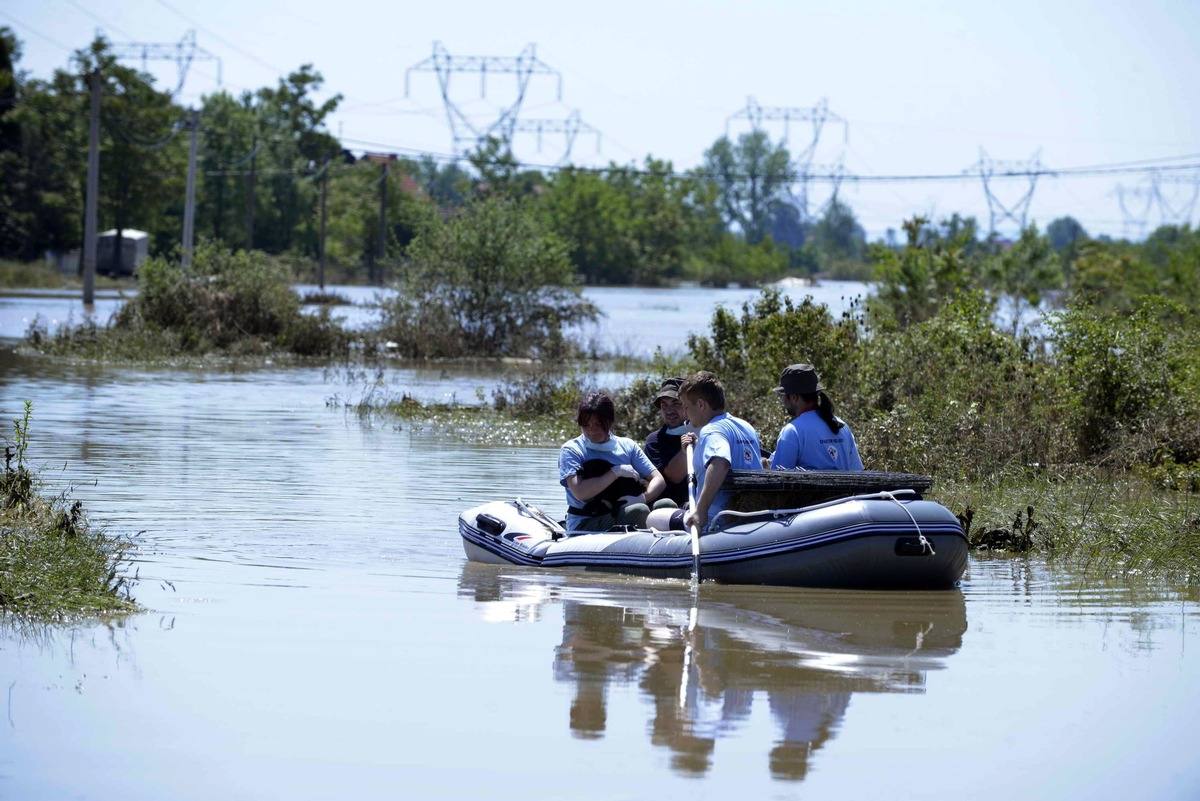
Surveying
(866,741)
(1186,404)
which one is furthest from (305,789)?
(1186,404)

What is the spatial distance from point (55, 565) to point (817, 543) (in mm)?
4420

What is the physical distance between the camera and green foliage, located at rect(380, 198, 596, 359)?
109 feet

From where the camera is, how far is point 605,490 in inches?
402

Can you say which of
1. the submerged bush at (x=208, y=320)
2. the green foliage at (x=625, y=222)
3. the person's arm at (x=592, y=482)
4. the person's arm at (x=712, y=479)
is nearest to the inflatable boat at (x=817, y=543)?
the person's arm at (x=712, y=479)

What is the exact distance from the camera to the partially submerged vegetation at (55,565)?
767 centimetres

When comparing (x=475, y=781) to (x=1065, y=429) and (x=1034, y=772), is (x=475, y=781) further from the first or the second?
(x=1065, y=429)

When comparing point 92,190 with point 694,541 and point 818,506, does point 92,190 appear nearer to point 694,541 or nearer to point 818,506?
point 694,541

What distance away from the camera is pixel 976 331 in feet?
59.2

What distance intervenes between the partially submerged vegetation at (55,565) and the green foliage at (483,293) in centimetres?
2340

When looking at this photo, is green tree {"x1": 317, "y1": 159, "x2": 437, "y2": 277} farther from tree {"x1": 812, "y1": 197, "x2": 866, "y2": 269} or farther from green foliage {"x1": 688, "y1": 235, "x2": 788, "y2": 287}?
tree {"x1": 812, "y1": 197, "x2": 866, "y2": 269}

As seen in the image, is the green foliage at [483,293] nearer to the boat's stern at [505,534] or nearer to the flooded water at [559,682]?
the flooded water at [559,682]

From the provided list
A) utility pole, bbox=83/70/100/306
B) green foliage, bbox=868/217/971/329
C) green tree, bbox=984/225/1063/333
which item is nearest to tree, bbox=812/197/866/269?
green tree, bbox=984/225/1063/333

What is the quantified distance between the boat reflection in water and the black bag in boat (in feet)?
2.08

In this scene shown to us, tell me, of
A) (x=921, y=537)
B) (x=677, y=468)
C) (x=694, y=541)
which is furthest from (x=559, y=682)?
(x=677, y=468)
